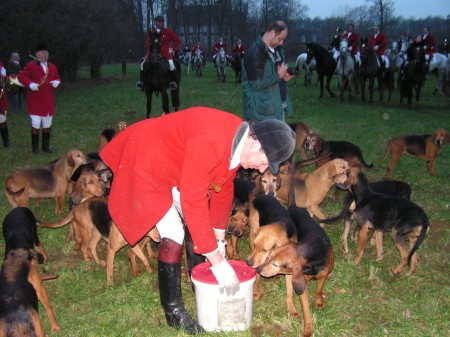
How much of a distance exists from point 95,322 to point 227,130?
7.52 ft

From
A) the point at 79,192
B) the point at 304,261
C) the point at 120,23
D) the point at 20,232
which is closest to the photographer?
the point at 304,261

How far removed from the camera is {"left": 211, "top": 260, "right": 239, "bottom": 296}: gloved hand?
3.19 metres

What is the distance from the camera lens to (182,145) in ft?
10.5

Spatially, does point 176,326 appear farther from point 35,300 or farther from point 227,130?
point 227,130

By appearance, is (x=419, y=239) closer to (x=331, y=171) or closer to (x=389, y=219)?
(x=389, y=219)

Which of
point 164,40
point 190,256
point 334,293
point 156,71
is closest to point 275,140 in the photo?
point 190,256

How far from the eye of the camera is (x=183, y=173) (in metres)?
3.00

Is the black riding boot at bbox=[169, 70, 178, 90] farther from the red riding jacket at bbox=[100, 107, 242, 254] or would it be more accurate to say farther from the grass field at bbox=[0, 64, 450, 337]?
the red riding jacket at bbox=[100, 107, 242, 254]

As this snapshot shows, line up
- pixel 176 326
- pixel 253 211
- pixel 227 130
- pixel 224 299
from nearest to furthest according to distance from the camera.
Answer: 1. pixel 227 130
2. pixel 224 299
3. pixel 176 326
4. pixel 253 211

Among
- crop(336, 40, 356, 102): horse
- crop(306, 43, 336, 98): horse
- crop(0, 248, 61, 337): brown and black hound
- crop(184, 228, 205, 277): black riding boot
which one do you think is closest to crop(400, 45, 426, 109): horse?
crop(336, 40, 356, 102): horse

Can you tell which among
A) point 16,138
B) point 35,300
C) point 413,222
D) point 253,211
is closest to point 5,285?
point 35,300

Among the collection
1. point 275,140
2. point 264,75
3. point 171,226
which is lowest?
point 171,226

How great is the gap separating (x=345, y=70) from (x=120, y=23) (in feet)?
72.2

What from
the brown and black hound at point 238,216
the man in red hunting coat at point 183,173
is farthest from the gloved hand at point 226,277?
the brown and black hound at point 238,216
